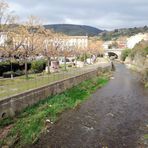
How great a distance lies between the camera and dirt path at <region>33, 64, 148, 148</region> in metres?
20.5

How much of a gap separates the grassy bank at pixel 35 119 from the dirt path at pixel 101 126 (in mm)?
718

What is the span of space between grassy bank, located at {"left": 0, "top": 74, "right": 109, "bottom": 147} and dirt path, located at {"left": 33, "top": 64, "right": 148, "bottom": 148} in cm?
72

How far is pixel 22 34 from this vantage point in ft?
150

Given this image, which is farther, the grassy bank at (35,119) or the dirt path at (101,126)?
the dirt path at (101,126)

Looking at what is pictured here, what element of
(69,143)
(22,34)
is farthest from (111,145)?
(22,34)

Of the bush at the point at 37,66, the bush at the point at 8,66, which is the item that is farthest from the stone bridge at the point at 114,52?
the bush at the point at 8,66

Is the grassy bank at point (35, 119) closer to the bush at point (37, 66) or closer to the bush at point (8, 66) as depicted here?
the bush at point (8, 66)

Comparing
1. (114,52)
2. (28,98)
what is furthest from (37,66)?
(114,52)

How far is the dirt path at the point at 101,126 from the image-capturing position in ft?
67.3

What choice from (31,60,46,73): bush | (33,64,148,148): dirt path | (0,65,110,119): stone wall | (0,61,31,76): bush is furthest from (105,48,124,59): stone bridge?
(33,64,148,148): dirt path

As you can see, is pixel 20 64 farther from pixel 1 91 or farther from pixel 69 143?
pixel 69 143

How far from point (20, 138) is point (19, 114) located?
4608mm

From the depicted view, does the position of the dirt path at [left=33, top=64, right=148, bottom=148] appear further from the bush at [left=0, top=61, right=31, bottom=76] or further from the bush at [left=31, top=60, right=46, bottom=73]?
the bush at [left=31, top=60, right=46, bottom=73]

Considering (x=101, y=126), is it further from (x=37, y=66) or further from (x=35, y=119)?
(x=37, y=66)
